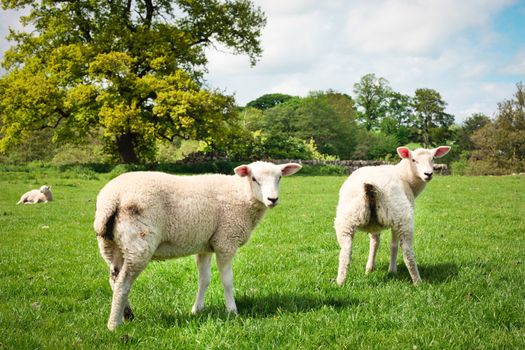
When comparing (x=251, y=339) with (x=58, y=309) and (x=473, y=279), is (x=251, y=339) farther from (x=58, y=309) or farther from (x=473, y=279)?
(x=473, y=279)

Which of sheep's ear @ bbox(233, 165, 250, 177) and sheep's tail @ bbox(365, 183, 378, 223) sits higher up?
sheep's ear @ bbox(233, 165, 250, 177)

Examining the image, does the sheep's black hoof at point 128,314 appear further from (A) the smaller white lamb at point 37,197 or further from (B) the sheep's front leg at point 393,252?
(A) the smaller white lamb at point 37,197

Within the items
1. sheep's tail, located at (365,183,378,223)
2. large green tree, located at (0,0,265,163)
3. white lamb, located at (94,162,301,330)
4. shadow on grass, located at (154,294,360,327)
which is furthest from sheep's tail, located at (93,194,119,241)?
large green tree, located at (0,0,265,163)

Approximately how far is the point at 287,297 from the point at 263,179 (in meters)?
1.54

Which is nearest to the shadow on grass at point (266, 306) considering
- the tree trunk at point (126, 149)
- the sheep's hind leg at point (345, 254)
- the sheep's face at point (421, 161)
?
the sheep's hind leg at point (345, 254)

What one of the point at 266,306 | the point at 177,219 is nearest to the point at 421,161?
the point at 266,306

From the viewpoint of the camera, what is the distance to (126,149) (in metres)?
32.9

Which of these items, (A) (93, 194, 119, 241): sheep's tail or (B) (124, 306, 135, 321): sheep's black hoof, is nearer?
(A) (93, 194, 119, 241): sheep's tail

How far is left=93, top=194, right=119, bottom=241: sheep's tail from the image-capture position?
4555 millimetres

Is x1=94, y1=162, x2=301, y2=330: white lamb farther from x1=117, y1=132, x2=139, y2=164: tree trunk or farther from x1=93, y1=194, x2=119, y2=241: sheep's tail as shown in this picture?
x1=117, y1=132, x2=139, y2=164: tree trunk

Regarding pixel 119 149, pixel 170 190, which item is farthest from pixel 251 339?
pixel 119 149

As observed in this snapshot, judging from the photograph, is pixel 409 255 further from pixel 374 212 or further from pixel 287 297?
pixel 287 297

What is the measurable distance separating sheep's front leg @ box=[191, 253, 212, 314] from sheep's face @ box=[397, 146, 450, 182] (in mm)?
3662

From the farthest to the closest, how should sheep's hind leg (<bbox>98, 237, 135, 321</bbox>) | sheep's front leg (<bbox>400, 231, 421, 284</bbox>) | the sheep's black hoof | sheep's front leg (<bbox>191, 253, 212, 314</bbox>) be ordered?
sheep's front leg (<bbox>400, 231, 421, 284</bbox>) < sheep's front leg (<bbox>191, 253, 212, 314</bbox>) < the sheep's black hoof < sheep's hind leg (<bbox>98, 237, 135, 321</bbox>)
